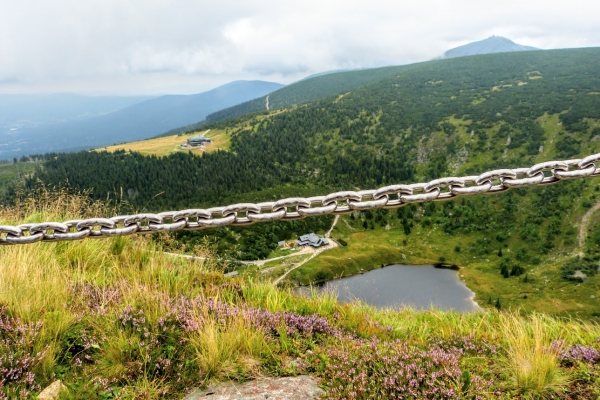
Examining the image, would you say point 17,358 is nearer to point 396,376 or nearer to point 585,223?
point 396,376

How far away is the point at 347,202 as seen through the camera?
176 inches

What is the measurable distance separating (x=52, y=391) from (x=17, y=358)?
1.84ft

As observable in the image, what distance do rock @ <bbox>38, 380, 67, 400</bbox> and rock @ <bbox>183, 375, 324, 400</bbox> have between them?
1.07 meters

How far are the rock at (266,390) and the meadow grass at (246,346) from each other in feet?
0.29

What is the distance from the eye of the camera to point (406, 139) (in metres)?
195

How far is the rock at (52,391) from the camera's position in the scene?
3006 mm

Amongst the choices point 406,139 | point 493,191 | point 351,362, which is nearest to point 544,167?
point 493,191

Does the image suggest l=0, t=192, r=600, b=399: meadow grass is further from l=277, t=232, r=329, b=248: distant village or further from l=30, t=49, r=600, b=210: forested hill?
l=30, t=49, r=600, b=210: forested hill

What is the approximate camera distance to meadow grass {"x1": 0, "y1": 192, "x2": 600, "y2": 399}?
124 inches

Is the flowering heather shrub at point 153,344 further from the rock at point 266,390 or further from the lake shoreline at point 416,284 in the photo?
the lake shoreline at point 416,284

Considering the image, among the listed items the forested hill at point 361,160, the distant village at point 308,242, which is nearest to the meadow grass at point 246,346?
the distant village at point 308,242

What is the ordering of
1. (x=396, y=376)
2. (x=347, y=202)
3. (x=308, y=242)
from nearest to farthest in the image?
(x=396, y=376) → (x=347, y=202) → (x=308, y=242)

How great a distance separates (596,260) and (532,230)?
72.9 feet

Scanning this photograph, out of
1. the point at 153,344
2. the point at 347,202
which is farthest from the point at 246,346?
the point at 347,202
